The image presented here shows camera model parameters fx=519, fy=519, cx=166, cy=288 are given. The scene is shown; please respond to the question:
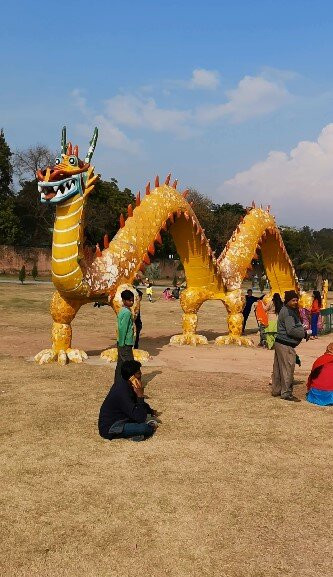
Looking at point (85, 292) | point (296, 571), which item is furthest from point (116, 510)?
point (85, 292)

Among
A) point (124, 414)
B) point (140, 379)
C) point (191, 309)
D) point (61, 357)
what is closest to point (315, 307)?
point (191, 309)

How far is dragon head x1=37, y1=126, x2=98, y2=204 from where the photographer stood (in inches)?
350

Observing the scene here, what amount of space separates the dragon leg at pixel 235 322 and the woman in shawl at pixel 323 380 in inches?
226

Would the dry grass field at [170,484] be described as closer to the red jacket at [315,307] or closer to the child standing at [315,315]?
the child standing at [315,315]

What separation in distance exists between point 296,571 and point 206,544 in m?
0.60

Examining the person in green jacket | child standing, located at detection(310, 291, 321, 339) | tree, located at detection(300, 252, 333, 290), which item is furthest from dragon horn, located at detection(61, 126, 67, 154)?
tree, located at detection(300, 252, 333, 290)

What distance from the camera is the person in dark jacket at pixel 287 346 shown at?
7.07 meters

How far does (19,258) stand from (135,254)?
34.9 metres

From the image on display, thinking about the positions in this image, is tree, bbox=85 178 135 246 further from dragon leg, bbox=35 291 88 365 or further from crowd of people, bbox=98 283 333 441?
crowd of people, bbox=98 283 333 441

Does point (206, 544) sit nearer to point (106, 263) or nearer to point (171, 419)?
point (171, 419)

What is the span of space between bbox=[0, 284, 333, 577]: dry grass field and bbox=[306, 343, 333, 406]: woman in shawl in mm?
272

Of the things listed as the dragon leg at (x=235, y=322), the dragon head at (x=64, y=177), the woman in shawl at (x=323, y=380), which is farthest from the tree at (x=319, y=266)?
the woman in shawl at (x=323, y=380)

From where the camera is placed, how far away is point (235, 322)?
42.3ft

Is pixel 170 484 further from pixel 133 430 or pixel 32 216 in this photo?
pixel 32 216
